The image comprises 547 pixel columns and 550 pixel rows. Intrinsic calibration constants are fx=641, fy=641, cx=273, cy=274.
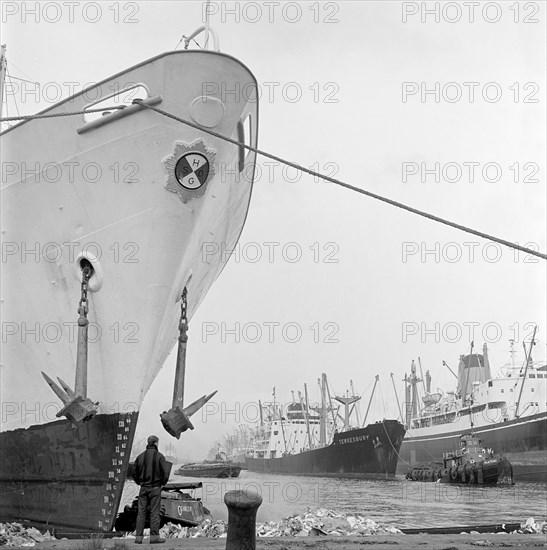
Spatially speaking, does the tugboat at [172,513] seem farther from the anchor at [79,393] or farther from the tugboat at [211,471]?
the tugboat at [211,471]

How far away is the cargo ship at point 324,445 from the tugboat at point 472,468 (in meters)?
4.62

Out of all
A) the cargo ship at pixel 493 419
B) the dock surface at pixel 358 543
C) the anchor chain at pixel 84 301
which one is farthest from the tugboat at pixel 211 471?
the dock surface at pixel 358 543

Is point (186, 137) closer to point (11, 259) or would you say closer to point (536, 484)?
point (11, 259)

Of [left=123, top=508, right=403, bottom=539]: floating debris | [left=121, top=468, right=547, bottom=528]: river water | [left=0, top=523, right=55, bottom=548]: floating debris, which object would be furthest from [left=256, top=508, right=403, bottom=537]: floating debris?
[left=121, top=468, right=547, bottom=528]: river water

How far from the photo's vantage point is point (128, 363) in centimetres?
896

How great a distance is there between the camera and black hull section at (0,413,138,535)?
8.41m

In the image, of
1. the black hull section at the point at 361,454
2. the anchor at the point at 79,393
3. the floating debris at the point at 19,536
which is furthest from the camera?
the black hull section at the point at 361,454

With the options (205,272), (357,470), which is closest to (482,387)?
(357,470)

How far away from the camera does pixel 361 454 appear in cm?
4397

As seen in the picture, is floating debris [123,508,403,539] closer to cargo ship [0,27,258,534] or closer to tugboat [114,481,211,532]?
tugboat [114,481,211,532]

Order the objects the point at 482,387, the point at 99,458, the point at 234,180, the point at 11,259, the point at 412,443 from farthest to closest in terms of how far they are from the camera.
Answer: the point at 412,443
the point at 482,387
the point at 234,180
the point at 11,259
the point at 99,458

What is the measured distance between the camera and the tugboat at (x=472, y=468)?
31500 millimetres

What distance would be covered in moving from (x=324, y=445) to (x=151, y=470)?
51.3 metres

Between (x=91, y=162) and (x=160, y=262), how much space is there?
176 cm
